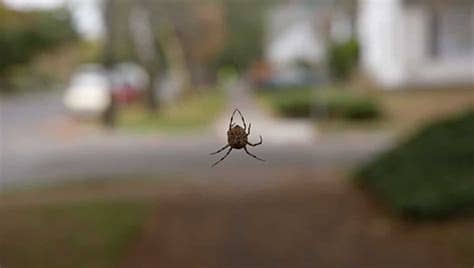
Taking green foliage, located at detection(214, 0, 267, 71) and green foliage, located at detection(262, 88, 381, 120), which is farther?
green foliage, located at detection(262, 88, 381, 120)

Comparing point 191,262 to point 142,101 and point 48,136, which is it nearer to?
point 48,136

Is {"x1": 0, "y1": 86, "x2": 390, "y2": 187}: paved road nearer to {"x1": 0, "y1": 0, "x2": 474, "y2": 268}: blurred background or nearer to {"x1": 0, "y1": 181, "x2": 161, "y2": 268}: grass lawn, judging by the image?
{"x1": 0, "y1": 0, "x2": 474, "y2": 268}: blurred background

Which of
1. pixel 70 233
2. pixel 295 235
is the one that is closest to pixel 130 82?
pixel 70 233

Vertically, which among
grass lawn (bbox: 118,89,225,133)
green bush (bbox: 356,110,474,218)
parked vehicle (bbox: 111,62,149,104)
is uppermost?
parked vehicle (bbox: 111,62,149,104)

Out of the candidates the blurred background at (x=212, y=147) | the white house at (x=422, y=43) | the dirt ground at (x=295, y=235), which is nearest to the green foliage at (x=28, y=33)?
the blurred background at (x=212, y=147)

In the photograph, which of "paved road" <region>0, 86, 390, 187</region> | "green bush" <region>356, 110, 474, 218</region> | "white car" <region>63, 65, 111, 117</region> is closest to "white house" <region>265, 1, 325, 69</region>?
"paved road" <region>0, 86, 390, 187</region>

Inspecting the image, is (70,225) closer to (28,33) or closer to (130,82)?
(28,33)
